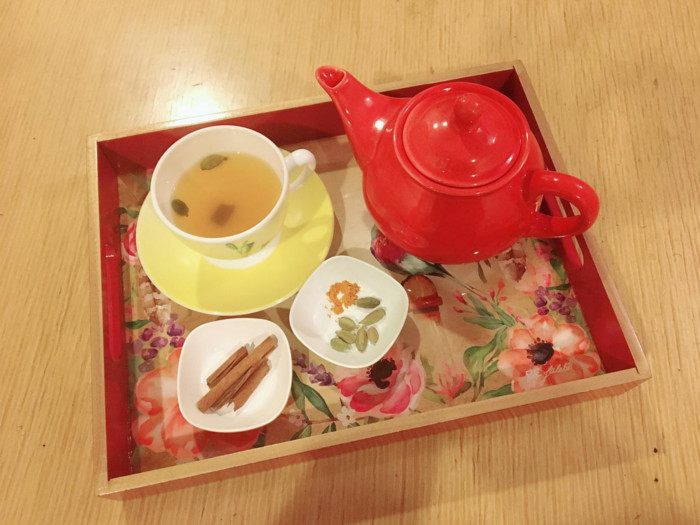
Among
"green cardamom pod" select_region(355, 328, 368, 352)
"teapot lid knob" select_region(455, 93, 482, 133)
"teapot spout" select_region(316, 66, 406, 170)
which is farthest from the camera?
"green cardamom pod" select_region(355, 328, 368, 352)

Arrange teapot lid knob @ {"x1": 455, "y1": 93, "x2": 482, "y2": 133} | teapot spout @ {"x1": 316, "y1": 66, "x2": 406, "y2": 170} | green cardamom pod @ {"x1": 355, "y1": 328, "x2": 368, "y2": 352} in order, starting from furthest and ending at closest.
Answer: green cardamom pod @ {"x1": 355, "y1": 328, "x2": 368, "y2": 352} → teapot spout @ {"x1": 316, "y1": 66, "x2": 406, "y2": 170} → teapot lid knob @ {"x1": 455, "y1": 93, "x2": 482, "y2": 133}

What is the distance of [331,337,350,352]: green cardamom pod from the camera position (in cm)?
70

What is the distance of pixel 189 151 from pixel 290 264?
21 centimetres

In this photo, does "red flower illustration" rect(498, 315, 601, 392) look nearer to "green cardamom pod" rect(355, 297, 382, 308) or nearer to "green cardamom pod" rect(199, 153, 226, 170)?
"green cardamom pod" rect(355, 297, 382, 308)

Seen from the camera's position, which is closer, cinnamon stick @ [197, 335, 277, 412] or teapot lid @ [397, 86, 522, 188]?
teapot lid @ [397, 86, 522, 188]

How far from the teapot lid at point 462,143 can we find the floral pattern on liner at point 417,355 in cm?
24

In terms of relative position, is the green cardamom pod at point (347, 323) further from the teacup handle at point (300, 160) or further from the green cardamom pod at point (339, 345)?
the teacup handle at point (300, 160)

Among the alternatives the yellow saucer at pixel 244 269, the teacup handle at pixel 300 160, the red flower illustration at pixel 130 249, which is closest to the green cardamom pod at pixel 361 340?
the yellow saucer at pixel 244 269

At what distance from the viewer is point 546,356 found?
2.29 feet

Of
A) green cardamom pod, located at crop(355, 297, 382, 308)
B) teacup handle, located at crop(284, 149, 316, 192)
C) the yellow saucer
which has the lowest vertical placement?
green cardamom pod, located at crop(355, 297, 382, 308)

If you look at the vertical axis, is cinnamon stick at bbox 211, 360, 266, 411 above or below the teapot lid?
below

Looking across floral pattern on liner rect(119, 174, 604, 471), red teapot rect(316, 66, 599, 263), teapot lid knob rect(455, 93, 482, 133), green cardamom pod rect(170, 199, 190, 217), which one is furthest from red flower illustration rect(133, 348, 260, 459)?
teapot lid knob rect(455, 93, 482, 133)

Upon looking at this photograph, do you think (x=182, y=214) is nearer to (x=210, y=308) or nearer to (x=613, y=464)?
(x=210, y=308)

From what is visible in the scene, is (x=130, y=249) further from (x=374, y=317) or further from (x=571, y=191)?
(x=571, y=191)
